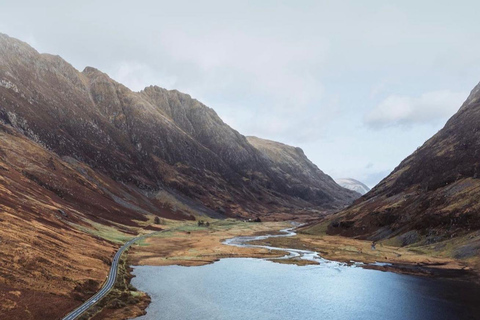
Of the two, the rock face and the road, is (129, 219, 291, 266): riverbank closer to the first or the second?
the road

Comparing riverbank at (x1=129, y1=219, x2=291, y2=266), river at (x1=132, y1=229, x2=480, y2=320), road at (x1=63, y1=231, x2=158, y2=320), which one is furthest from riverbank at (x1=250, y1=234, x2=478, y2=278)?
road at (x1=63, y1=231, x2=158, y2=320)

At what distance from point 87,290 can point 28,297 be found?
13.0m

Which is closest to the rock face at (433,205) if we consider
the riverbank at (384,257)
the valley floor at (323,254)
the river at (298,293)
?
the valley floor at (323,254)

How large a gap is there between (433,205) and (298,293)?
96.9m

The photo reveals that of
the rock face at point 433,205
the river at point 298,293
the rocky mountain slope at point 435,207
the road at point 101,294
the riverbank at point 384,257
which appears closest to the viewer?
the road at point 101,294

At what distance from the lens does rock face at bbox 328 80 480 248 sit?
4926 inches

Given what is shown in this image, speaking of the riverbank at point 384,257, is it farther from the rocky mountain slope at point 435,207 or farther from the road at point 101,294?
the road at point 101,294

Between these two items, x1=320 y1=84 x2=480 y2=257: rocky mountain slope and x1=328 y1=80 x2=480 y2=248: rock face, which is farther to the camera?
x1=328 y1=80 x2=480 y2=248: rock face

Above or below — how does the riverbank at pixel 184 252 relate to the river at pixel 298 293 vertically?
above

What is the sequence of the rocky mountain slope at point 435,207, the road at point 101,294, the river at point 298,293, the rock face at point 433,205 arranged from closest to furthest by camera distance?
the road at point 101,294 → the river at point 298,293 → the rocky mountain slope at point 435,207 → the rock face at point 433,205

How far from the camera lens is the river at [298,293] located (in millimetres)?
62219

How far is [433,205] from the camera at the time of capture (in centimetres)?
14300

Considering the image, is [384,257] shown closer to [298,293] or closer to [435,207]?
[435,207]

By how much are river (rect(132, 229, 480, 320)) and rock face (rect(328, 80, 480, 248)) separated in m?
41.9
